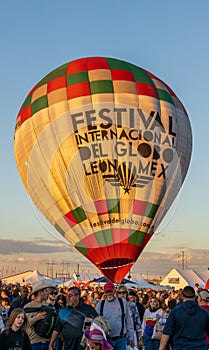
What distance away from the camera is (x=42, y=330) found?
259 inches

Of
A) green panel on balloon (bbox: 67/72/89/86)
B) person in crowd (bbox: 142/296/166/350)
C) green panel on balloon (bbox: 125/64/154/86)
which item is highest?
green panel on balloon (bbox: 125/64/154/86)

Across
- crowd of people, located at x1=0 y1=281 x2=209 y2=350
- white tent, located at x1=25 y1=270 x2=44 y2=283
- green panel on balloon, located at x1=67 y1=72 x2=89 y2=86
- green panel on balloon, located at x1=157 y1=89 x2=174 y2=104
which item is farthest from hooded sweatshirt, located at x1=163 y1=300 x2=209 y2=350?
white tent, located at x1=25 y1=270 x2=44 y2=283

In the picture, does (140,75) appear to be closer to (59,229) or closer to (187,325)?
(59,229)

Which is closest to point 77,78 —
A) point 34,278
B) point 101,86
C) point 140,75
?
point 101,86

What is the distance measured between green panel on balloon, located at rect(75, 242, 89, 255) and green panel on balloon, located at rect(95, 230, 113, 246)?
2.23 feet

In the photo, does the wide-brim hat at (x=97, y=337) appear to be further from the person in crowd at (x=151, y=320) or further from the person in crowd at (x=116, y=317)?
the person in crowd at (x=151, y=320)

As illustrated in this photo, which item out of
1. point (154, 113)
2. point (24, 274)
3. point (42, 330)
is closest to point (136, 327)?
point (42, 330)

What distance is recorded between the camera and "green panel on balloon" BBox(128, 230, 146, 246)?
65.5 ft

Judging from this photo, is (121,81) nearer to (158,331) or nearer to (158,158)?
(158,158)

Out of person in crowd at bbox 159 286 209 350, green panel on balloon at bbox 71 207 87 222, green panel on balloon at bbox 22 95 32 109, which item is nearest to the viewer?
person in crowd at bbox 159 286 209 350

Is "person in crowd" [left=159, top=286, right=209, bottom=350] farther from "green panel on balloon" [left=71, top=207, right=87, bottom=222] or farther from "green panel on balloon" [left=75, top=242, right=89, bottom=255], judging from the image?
"green panel on balloon" [left=75, top=242, right=89, bottom=255]

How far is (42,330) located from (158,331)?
351 cm

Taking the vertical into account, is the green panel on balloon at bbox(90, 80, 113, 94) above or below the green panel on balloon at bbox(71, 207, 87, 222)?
above

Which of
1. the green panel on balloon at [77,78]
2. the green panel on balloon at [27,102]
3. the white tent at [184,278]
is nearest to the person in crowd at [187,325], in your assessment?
the green panel on balloon at [77,78]
